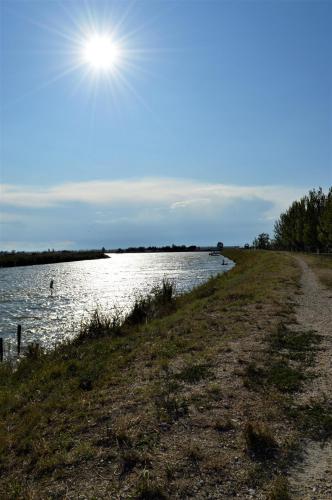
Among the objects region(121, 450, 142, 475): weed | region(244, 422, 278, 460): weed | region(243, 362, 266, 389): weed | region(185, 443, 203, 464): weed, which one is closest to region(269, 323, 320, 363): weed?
region(243, 362, 266, 389): weed

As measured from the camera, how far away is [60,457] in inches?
271

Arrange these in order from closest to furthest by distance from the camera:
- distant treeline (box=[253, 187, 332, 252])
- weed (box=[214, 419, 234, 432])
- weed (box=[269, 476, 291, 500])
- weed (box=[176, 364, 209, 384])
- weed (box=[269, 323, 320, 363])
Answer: weed (box=[269, 476, 291, 500]) → weed (box=[214, 419, 234, 432]) → weed (box=[176, 364, 209, 384]) → weed (box=[269, 323, 320, 363]) → distant treeline (box=[253, 187, 332, 252])

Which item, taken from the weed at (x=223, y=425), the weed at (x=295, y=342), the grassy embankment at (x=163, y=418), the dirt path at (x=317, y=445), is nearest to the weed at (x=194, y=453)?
the grassy embankment at (x=163, y=418)

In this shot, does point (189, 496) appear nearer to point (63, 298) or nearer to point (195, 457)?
point (195, 457)

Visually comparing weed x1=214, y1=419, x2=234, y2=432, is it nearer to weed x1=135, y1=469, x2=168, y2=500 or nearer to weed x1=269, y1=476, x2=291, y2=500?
weed x1=269, y1=476, x2=291, y2=500

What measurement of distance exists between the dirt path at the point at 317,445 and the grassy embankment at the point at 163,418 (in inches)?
9.4

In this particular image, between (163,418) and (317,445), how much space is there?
2.87 m

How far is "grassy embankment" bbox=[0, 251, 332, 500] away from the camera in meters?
6.07

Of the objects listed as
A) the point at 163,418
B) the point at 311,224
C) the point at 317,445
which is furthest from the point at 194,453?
the point at 311,224

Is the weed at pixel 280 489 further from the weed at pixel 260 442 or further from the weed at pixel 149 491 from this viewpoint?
the weed at pixel 149 491

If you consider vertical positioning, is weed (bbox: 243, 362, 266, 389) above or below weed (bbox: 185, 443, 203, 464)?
above

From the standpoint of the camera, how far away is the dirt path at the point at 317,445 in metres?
5.54

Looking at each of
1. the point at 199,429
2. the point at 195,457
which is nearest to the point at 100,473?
the point at 195,457

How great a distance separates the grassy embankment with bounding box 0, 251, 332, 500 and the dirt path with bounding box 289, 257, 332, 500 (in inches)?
9.4
